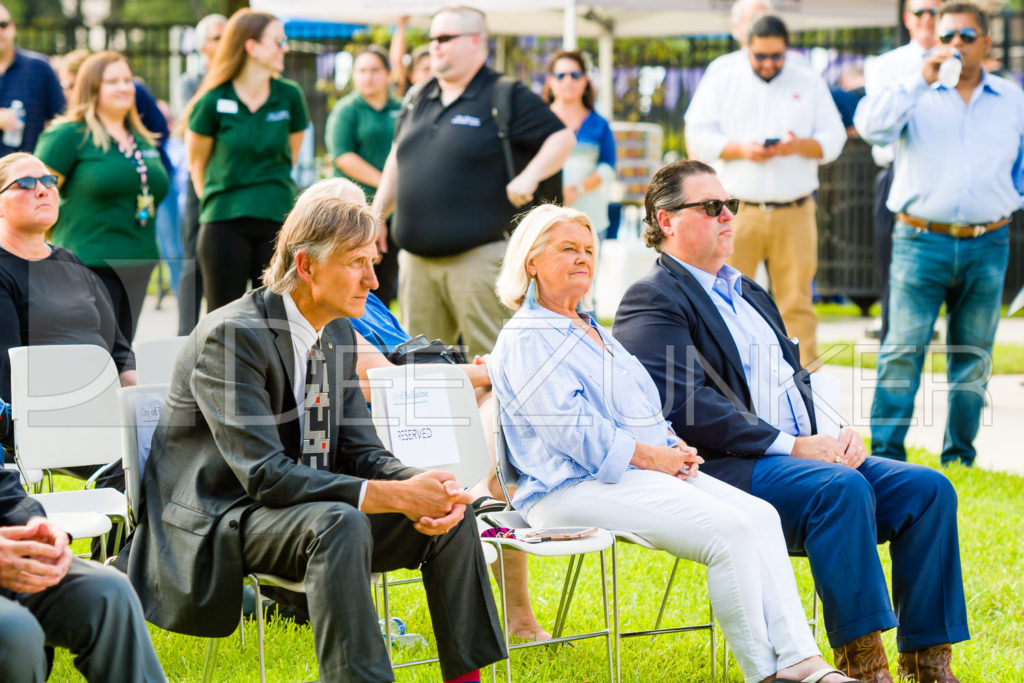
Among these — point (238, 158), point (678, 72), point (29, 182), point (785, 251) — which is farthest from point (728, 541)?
point (678, 72)

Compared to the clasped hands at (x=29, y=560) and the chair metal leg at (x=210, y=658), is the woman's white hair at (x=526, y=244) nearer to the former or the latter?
the chair metal leg at (x=210, y=658)

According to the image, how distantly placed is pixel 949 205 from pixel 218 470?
4.42 metres

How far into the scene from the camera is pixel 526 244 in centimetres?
421

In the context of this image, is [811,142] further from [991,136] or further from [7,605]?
[7,605]

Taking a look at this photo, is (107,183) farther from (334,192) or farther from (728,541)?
(728,541)

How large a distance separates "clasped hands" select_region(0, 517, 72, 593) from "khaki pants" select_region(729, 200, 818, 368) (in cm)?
539

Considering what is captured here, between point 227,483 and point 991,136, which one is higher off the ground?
point 991,136

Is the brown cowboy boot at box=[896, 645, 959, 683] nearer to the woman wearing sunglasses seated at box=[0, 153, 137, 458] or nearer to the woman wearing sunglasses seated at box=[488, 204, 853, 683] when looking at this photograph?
the woman wearing sunglasses seated at box=[488, 204, 853, 683]

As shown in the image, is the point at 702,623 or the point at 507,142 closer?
the point at 702,623

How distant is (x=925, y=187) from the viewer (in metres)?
6.47

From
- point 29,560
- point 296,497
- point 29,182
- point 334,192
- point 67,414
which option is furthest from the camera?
point 29,182

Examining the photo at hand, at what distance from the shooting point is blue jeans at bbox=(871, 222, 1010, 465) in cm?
643

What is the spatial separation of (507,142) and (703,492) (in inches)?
119

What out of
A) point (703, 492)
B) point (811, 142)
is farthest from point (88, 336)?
point (811, 142)
